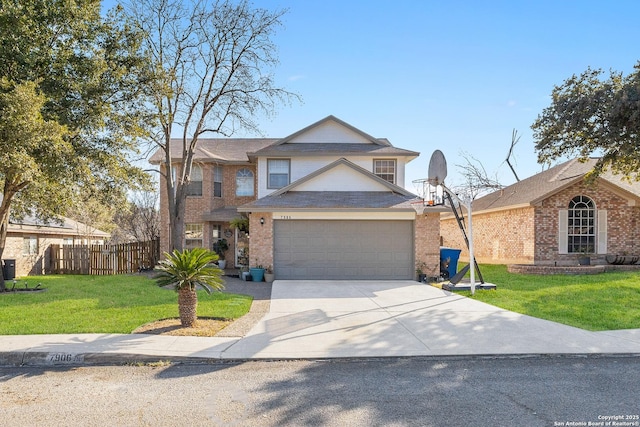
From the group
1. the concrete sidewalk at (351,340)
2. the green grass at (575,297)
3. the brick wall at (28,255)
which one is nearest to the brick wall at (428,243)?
the green grass at (575,297)

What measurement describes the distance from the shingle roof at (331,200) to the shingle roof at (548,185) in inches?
248

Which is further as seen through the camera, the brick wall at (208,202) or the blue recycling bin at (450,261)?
the brick wall at (208,202)

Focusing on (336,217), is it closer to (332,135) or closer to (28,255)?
(332,135)

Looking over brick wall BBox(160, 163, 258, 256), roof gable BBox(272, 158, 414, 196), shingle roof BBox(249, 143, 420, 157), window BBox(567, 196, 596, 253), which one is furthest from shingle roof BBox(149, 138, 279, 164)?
window BBox(567, 196, 596, 253)

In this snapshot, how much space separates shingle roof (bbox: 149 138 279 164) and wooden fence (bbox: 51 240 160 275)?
421 cm

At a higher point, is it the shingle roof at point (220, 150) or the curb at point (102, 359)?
the shingle roof at point (220, 150)

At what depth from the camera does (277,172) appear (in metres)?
19.6

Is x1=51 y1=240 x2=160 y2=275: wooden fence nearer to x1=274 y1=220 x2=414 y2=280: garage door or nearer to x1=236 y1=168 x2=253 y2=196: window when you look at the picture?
x1=236 y1=168 x2=253 y2=196: window

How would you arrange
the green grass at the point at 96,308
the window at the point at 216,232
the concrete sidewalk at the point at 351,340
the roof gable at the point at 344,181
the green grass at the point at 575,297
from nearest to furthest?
the concrete sidewalk at the point at 351,340 < the green grass at the point at 96,308 < the green grass at the point at 575,297 < the roof gable at the point at 344,181 < the window at the point at 216,232

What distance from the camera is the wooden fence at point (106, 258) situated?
20.7m

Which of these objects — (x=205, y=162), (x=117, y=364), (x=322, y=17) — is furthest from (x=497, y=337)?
(x=205, y=162)

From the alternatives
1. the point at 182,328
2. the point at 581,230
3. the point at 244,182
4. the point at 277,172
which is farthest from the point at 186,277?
the point at 581,230

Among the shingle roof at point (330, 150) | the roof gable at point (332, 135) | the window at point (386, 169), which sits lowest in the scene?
the window at point (386, 169)

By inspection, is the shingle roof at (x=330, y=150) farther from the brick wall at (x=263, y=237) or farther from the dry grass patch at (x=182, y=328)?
the dry grass patch at (x=182, y=328)
